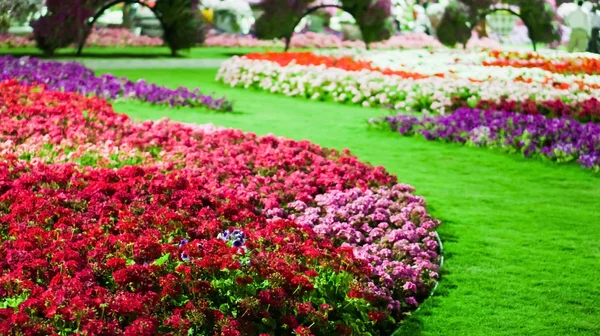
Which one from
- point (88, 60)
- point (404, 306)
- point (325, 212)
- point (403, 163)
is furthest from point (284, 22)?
point (404, 306)

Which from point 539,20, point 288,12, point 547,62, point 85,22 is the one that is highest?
point 539,20

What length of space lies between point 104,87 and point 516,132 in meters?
5.30

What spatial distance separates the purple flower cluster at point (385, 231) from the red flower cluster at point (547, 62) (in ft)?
30.9

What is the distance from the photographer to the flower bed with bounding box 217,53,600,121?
1049 centimetres

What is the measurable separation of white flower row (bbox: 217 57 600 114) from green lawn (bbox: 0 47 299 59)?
503cm

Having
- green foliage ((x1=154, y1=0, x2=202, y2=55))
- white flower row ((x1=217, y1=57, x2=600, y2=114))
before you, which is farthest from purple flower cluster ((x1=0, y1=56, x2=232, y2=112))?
green foliage ((x1=154, y1=0, x2=202, y2=55))

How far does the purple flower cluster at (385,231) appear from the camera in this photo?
4680 millimetres

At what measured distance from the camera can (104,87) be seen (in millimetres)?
11281

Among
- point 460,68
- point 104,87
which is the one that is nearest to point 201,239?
point 104,87

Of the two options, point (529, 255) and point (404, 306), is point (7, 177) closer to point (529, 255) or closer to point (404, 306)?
point (404, 306)

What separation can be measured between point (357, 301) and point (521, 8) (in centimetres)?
2017

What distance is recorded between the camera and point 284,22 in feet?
68.1

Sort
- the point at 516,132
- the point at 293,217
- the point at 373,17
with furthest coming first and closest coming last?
the point at 373,17, the point at 516,132, the point at 293,217

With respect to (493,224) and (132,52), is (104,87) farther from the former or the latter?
(132,52)
